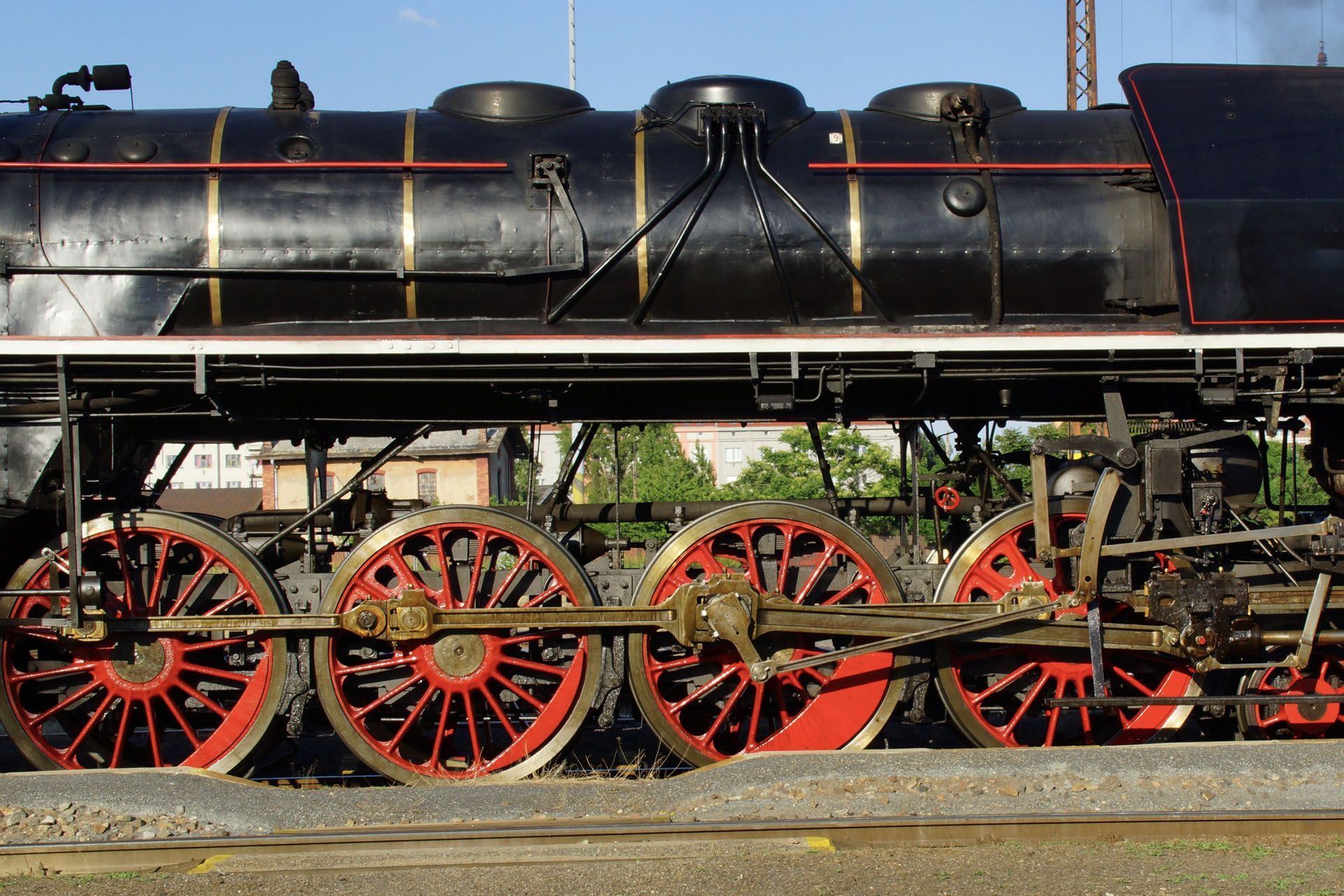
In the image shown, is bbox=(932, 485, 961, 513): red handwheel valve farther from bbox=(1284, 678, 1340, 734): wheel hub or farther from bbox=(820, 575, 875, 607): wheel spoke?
bbox=(1284, 678, 1340, 734): wheel hub

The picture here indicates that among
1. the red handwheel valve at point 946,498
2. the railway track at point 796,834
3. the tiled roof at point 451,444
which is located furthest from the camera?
the tiled roof at point 451,444

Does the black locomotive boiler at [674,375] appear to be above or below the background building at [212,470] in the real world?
above

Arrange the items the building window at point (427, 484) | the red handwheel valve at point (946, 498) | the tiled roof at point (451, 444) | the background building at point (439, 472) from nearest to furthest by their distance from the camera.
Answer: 1. the red handwheel valve at point (946, 498)
2. the tiled roof at point (451, 444)
3. the background building at point (439, 472)
4. the building window at point (427, 484)

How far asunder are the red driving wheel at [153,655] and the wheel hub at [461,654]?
86cm

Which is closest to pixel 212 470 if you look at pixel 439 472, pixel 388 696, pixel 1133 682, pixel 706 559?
pixel 439 472

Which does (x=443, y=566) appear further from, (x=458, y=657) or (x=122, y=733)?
(x=122, y=733)

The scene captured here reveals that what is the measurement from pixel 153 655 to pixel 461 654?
1.70 meters

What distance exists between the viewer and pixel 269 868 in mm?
5223

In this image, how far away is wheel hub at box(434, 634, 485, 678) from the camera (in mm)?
6785

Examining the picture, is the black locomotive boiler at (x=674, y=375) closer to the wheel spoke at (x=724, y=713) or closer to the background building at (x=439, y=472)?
the wheel spoke at (x=724, y=713)

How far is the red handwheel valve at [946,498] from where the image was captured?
294 inches

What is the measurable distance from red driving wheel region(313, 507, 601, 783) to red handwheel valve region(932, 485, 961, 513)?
222 cm

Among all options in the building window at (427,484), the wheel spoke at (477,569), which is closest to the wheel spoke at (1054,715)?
the wheel spoke at (477,569)

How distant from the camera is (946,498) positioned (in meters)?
7.49
